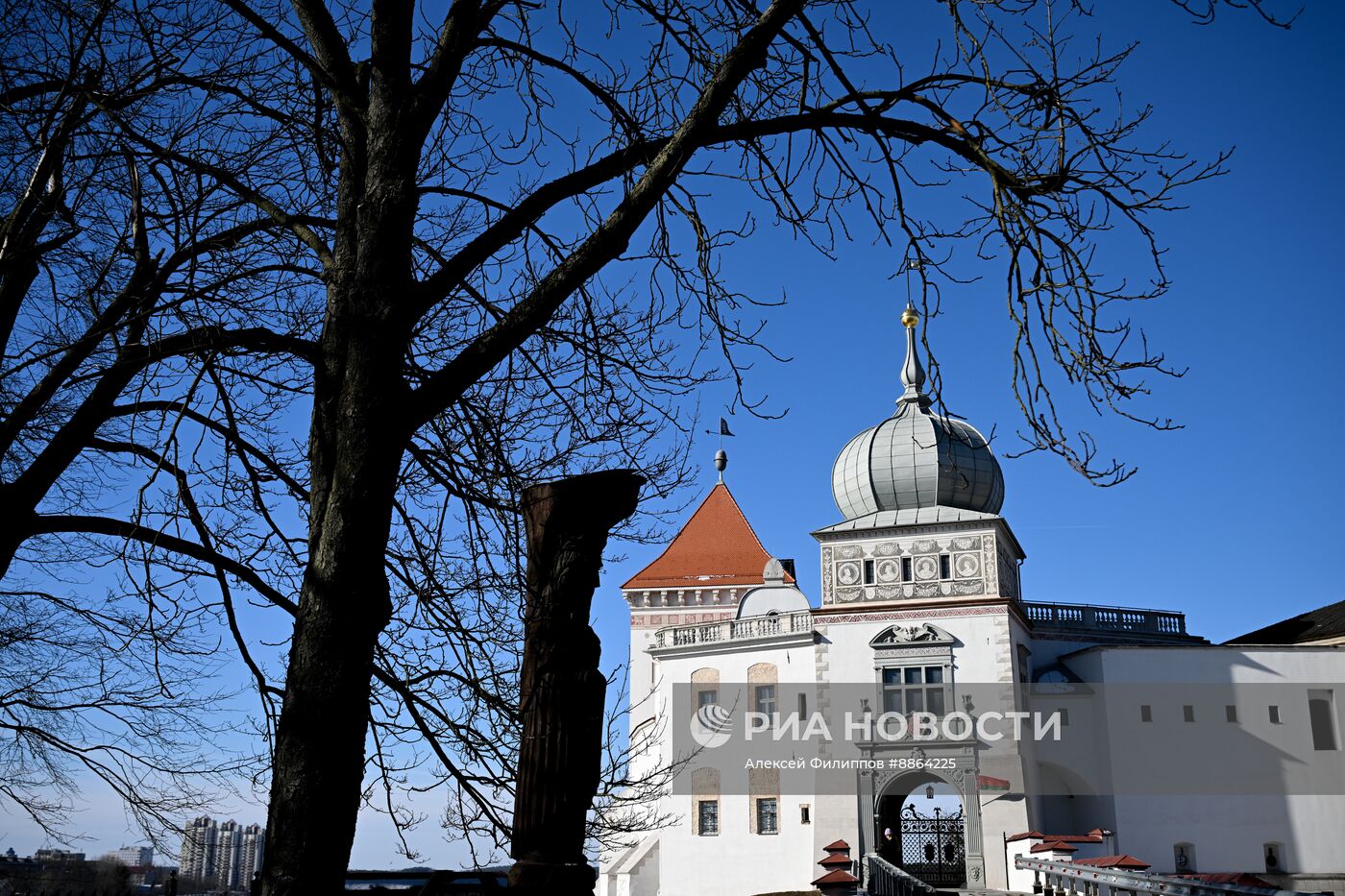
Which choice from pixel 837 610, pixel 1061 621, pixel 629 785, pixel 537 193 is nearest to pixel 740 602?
pixel 837 610

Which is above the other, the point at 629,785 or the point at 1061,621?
the point at 1061,621

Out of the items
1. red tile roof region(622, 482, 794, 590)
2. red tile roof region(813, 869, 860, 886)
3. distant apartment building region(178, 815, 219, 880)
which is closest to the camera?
distant apartment building region(178, 815, 219, 880)

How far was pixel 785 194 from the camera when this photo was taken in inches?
250

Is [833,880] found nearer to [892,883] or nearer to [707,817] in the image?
[892,883]

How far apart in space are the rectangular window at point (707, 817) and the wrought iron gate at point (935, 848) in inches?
194

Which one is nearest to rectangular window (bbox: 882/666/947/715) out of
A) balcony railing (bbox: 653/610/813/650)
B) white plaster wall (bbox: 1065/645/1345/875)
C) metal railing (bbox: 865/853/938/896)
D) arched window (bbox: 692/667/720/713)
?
balcony railing (bbox: 653/610/813/650)

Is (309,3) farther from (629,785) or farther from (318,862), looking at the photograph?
(629,785)

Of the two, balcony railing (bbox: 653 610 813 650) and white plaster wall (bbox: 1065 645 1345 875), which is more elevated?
balcony railing (bbox: 653 610 813 650)

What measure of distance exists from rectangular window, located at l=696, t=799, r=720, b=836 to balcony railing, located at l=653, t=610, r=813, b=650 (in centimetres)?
436

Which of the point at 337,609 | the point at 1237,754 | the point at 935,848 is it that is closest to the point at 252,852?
the point at 935,848

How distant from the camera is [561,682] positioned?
13.7ft

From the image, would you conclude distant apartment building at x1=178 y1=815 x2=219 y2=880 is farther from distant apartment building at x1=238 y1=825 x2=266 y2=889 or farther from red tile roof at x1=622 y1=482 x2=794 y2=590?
red tile roof at x1=622 y1=482 x2=794 y2=590

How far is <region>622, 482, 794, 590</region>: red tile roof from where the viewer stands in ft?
128

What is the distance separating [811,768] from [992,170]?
27.8m
